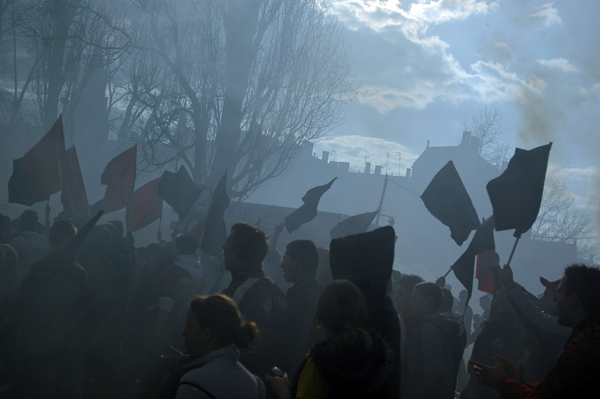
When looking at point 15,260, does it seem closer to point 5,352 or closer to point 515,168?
point 5,352

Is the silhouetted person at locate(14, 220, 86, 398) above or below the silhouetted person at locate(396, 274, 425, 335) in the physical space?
below

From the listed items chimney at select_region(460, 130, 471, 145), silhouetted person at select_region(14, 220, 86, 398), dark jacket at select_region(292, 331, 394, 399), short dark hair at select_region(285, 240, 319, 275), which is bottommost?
silhouetted person at select_region(14, 220, 86, 398)

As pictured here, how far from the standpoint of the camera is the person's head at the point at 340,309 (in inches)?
73.7

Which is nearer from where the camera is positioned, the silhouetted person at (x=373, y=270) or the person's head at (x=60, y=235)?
the silhouetted person at (x=373, y=270)

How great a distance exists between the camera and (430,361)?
3.24m

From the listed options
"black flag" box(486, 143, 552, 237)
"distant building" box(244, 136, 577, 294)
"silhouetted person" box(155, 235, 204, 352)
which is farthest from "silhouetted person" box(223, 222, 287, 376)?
"distant building" box(244, 136, 577, 294)

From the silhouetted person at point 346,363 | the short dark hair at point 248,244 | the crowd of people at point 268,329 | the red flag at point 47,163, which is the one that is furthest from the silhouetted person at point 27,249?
the silhouetted person at point 346,363

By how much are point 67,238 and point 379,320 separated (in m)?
2.96

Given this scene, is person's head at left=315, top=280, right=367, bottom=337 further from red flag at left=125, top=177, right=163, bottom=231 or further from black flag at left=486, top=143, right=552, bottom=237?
red flag at left=125, top=177, right=163, bottom=231

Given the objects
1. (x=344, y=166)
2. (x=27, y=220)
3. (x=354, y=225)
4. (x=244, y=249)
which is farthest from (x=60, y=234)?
(x=344, y=166)

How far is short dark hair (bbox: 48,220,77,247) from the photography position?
3.75 metres

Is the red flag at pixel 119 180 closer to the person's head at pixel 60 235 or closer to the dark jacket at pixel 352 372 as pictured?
the person's head at pixel 60 235

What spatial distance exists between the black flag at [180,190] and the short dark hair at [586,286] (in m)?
5.58

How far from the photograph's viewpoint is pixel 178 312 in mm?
3986
